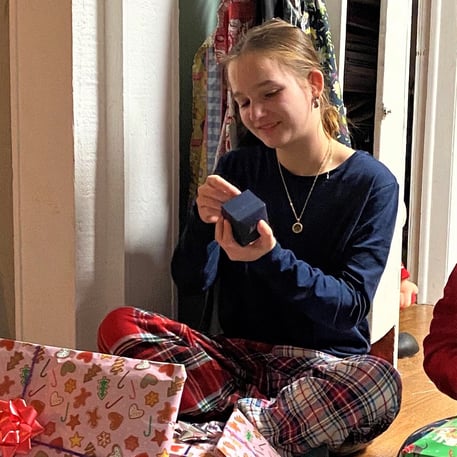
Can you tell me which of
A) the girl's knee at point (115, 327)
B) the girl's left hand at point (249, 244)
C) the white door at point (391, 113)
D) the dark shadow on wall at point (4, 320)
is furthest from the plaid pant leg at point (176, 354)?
the white door at point (391, 113)

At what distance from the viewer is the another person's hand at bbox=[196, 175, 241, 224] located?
135 centimetres

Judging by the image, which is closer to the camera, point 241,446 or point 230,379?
point 241,446

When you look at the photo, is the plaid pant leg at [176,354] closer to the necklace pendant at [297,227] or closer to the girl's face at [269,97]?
the necklace pendant at [297,227]

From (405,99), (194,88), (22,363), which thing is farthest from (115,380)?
(405,99)

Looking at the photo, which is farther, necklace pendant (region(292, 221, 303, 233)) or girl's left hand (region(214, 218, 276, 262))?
necklace pendant (region(292, 221, 303, 233))

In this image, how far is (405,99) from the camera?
1.94 meters

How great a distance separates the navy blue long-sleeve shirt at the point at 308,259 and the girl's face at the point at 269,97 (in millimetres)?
111

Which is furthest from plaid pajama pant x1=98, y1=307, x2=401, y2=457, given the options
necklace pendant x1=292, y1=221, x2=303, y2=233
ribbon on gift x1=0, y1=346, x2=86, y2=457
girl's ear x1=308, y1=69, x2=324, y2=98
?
girl's ear x1=308, y1=69, x2=324, y2=98

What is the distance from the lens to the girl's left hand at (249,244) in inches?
51.1

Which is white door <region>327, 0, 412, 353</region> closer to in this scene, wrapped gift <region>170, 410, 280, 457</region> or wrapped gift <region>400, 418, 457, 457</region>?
wrapped gift <region>170, 410, 280, 457</region>

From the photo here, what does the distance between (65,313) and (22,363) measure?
0.31 m

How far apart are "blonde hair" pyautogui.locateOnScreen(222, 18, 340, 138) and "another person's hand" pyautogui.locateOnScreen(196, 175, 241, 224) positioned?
24 centimetres

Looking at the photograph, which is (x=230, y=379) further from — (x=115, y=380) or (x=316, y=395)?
(x=115, y=380)

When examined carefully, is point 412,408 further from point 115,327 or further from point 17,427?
point 17,427
